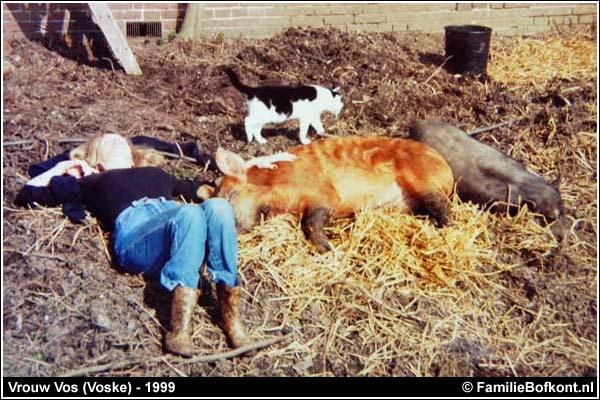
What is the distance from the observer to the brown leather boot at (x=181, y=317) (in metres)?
4.45

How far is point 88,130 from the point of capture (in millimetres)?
6770

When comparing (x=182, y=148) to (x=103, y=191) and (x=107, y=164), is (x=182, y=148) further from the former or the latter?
(x=103, y=191)

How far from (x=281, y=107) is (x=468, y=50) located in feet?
8.74

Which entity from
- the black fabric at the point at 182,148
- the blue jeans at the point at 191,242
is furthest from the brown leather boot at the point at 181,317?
the black fabric at the point at 182,148

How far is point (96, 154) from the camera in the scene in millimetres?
5438

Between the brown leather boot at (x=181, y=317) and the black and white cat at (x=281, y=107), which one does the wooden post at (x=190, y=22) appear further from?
the brown leather boot at (x=181, y=317)

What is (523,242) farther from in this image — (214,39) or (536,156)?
(214,39)

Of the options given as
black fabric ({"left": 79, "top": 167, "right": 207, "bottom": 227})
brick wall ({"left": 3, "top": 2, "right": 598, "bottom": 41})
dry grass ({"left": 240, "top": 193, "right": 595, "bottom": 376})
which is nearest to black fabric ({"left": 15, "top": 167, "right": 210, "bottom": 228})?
black fabric ({"left": 79, "top": 167, "right": 207, "bottom": 227})

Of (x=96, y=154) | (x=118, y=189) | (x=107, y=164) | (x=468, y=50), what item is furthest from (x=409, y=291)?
(x=468, y=50)

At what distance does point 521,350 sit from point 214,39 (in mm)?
5640

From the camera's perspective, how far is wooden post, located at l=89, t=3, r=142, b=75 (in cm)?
794

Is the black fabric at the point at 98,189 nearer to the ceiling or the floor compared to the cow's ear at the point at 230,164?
nearer to the floor

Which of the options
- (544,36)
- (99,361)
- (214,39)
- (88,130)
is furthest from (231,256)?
(544,36)

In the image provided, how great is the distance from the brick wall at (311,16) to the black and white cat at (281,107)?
8.18 feet
